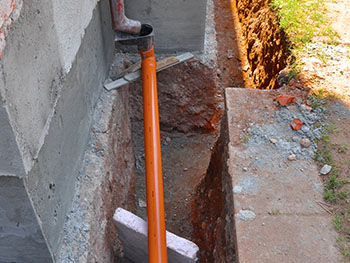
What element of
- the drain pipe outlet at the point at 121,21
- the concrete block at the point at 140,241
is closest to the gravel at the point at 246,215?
the concrete block at the point at 140,241

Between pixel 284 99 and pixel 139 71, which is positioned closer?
pixel 284 99

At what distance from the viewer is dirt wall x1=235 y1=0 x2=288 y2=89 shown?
3.83 metres

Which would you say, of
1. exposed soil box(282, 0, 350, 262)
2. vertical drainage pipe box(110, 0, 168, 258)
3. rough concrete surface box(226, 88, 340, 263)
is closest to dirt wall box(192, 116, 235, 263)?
rough concrete surface box(226, 88, 340, 263)

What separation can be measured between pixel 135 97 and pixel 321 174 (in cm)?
194

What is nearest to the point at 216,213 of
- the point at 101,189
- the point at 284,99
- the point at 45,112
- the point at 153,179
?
the point at 153,179

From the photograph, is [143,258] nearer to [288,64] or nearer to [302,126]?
[302,126]

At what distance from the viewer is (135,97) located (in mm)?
3549

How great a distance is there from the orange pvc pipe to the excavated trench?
17.6 inches

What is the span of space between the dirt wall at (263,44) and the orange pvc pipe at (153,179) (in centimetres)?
146

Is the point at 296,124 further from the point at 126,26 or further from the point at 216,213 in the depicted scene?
the point at 126,26

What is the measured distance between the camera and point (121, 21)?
Answer: 115 inches

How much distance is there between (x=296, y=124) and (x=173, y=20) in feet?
5.04

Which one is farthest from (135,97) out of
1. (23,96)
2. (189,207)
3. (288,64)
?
(23,96)

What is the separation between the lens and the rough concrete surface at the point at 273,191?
6.35ft
